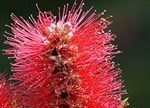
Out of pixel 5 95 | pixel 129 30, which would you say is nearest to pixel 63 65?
pixel 5 95

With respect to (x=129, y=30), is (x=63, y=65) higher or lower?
lower

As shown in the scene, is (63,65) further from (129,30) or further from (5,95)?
(129,30)

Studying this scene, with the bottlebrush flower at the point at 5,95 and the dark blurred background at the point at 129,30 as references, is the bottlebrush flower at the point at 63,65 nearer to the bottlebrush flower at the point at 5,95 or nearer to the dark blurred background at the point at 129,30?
the bottlebrush flower at the point at 5,95

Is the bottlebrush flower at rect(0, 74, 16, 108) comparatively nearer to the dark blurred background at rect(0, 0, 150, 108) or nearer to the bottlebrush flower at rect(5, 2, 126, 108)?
the bottlebrush flower at rect(5, 2, 126, 108)

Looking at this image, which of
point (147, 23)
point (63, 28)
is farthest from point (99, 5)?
point (63, 28)

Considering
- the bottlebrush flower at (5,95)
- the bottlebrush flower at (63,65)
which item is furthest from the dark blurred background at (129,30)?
the bottlebrush flower at (5,95)

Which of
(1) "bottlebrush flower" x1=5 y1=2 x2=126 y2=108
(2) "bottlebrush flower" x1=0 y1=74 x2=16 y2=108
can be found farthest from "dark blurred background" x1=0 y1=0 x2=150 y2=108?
(2) "bottlebrush flower" x1=0 y1=74 x2=16 y2=108
